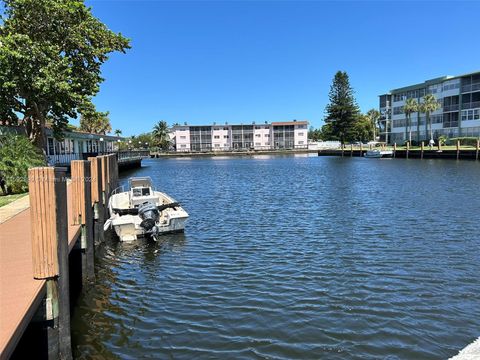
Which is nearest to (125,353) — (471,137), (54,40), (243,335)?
(243,335)

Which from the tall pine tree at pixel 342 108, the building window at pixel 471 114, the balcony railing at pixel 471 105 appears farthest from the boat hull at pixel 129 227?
the tall pine tree at pixel 342 108

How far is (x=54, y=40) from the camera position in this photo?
83.2 feet

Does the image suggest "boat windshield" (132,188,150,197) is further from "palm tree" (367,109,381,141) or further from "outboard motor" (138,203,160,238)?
"palm tree" (367,109,381,141)

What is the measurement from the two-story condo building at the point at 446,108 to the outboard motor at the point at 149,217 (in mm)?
75604

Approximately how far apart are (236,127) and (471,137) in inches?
2808

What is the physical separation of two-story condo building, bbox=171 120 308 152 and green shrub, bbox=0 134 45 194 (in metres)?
111

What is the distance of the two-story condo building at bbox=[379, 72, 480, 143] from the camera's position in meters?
74.1

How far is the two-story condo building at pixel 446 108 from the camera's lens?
243 feet

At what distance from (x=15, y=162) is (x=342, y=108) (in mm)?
95317

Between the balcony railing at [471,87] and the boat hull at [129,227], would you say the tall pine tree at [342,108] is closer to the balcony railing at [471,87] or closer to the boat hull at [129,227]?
the balcony railing at [471,87]

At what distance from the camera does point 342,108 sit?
339ft

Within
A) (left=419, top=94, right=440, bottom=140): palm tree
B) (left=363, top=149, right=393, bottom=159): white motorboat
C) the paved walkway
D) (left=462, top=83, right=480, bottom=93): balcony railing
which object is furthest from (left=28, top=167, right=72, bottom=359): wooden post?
(left=419, top=94, right=440, bottom=140): palm tree

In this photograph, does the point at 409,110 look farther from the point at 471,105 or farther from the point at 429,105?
the point at 471,105

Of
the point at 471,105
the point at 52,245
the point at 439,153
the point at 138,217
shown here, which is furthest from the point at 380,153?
the point at 52,245
